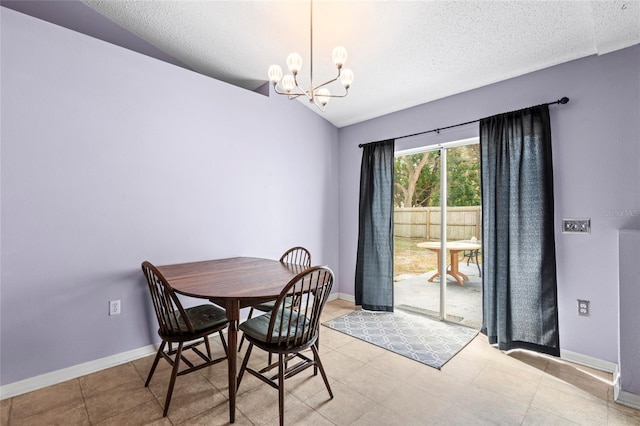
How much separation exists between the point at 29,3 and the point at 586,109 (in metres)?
4.60

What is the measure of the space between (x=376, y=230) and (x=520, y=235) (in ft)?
5.15

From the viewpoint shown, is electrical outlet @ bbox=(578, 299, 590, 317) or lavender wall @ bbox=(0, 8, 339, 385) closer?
lavender wall @ bbox=(0, 8, 339, 385)

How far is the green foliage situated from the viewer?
3180mm

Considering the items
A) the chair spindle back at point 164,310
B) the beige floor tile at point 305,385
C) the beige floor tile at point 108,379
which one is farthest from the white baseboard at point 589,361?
the beige floor tile at point 108,379

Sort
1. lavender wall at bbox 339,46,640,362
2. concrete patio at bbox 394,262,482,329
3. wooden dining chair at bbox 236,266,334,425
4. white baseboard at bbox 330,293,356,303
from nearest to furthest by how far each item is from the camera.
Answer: wooden dining chair at bbox 236,266,334,425
lavender wall at bbox 339,46,640,362
concrete patio at bbox 394,262,482,329
white baseboard at bbox 330,293,356,303

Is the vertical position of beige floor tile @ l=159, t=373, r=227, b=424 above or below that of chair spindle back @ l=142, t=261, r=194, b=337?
below

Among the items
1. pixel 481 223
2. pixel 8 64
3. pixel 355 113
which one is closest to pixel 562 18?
pixel 481 223

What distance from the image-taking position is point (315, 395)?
1.99 metres

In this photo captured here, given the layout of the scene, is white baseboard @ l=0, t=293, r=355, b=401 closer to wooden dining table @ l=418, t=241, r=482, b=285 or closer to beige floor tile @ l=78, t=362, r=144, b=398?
beige floor tile @ l=78, t=362, r=144, b=398

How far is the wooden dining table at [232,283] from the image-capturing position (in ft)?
5.59

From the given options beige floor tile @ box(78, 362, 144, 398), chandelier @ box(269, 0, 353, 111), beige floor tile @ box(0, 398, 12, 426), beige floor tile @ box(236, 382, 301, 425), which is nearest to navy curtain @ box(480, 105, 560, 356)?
chandelier @ box(269, 0, 353, 111)

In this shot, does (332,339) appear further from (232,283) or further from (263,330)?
(232,283)

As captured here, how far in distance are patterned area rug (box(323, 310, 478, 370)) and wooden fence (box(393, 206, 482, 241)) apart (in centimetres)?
100

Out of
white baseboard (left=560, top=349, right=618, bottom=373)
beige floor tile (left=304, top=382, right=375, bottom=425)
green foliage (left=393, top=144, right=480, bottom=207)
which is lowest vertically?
beige floor tile (left=304, top=382, right=375, bottom=425)
